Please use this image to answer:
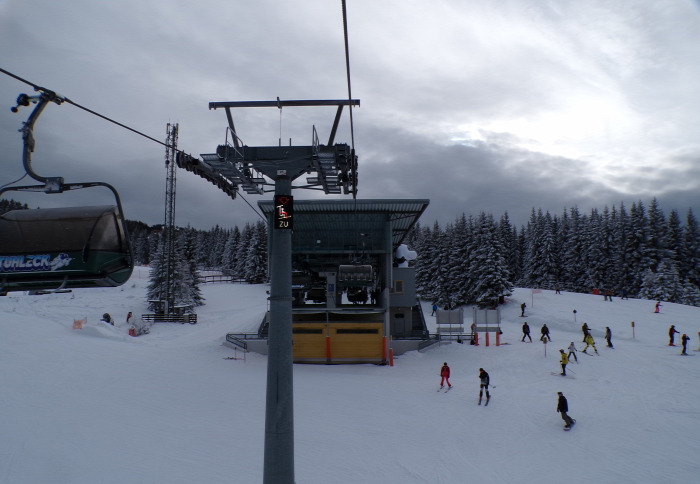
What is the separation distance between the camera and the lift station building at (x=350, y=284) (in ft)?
82.5

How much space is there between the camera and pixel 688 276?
5534 centimetres

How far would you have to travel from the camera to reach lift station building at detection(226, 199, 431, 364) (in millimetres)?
25156

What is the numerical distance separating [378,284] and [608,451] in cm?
2005

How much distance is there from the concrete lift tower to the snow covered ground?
495cm

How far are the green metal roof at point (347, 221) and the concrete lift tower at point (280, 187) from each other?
60.7ft

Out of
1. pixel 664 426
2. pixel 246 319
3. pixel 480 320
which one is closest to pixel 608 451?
pixel 664 426

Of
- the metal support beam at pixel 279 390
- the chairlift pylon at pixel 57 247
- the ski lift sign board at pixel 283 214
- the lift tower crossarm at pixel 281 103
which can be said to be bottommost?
the metal support beam at pixel 279 390

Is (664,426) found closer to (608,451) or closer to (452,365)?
(608,451)

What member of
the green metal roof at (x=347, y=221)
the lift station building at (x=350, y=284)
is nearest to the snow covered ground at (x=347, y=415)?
the lift station building at (x=350, y=284)

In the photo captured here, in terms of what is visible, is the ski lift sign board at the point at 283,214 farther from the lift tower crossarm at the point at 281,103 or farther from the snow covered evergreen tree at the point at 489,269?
the snow covered evergreen tree at the point at 489,269

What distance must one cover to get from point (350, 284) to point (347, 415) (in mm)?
12856

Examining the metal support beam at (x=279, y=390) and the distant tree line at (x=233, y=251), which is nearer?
the metal support beam at (x=279, y=390)

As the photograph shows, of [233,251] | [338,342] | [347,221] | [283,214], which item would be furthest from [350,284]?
[233,251]

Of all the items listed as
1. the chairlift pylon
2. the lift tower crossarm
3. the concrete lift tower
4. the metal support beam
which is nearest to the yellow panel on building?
the concrete lift tower
